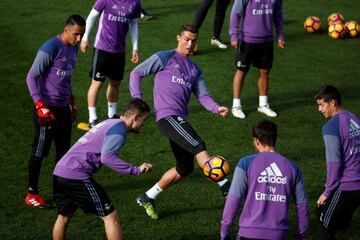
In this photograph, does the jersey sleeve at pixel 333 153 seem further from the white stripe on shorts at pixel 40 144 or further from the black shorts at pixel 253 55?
the black shorts at pixel 253 55

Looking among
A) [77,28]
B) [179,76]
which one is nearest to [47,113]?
[77,28]

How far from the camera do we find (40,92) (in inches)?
381

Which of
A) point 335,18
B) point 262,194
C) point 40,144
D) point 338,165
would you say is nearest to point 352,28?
point 335,18

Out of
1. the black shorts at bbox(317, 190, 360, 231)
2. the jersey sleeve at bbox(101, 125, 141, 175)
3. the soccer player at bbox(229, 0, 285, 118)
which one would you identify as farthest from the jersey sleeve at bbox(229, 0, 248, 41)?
the jersey sleeve at bbox(101, 125, 141, 175)

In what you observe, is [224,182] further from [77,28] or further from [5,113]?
[5,113]

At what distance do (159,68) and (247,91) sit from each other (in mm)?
5544

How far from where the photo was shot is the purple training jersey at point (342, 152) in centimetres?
772

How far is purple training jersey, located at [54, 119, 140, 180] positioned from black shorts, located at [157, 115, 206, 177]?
5.18ft

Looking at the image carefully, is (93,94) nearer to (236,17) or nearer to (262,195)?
(236,17)

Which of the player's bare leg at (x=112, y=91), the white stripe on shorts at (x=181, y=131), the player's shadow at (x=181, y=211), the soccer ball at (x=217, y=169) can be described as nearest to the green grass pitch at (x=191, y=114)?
the player's shadow at (x=181, y=211)

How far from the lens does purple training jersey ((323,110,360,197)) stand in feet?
25.3

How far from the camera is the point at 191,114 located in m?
13.5

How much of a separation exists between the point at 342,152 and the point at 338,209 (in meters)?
0.71

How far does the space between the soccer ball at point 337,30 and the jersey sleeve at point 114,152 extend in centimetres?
1231
